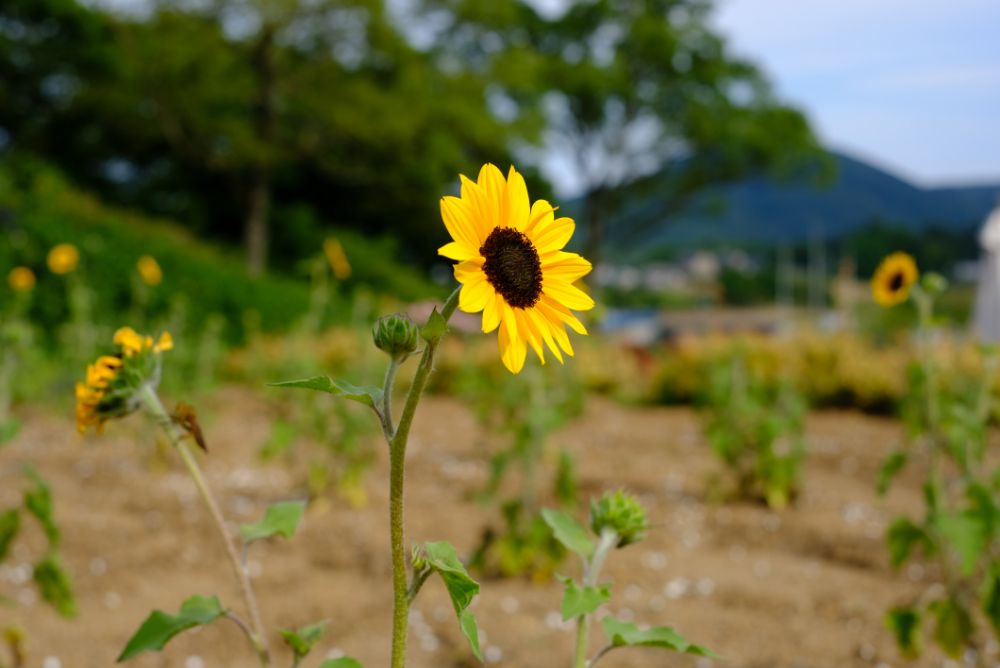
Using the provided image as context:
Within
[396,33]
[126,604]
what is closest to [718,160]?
[396,33]

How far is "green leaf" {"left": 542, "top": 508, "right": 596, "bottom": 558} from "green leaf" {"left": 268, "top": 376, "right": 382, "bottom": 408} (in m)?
0.40

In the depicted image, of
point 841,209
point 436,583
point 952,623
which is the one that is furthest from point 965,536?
point 841,209

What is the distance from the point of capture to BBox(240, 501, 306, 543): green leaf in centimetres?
129

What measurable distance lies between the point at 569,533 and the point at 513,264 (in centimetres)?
49

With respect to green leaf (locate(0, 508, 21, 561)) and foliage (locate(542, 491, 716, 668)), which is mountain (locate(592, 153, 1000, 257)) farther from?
foliage (locate(542, 491, 716, 668))

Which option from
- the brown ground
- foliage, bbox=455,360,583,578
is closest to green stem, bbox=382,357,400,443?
the brown ground

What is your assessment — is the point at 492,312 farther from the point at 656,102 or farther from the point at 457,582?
the point at 656,102

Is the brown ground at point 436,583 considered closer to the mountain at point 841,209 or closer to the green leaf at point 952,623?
the green leaf at point 952,623

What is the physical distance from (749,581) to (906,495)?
1683 millimetres

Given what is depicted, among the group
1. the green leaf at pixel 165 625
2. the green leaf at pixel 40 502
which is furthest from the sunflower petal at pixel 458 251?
the green leaf at pixel 40 502

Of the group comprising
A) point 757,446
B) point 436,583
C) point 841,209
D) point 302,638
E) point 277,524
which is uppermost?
point 841,209

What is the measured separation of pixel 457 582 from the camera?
0.99 metres

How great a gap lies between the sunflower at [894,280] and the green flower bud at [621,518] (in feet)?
5.54

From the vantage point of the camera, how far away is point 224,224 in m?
20.4
